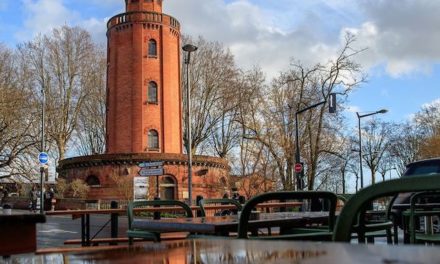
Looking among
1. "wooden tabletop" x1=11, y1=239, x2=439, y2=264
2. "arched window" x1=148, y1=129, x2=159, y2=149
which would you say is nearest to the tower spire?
"arched window" x1=148, y1=129, x2=159, y2=149

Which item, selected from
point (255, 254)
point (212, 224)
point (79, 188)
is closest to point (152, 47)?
point (79, 188)

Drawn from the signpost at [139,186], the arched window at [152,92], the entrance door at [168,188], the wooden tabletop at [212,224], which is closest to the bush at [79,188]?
the entrance door at [168,188]

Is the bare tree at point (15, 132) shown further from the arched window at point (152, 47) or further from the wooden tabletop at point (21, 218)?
the wooden tabletop at point (21, 218)

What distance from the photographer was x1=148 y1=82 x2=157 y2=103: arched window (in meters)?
44.1

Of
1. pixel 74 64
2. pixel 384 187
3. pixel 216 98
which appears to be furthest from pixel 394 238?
pixel 74 64

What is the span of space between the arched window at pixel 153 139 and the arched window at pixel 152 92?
2.42 m

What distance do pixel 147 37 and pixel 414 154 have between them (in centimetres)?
3199

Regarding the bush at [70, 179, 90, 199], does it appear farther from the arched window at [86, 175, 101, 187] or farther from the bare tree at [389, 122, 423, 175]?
the bare tree at [389, 122, 423, 175]

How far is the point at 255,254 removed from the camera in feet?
5.07

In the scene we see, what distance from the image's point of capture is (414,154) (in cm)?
5891

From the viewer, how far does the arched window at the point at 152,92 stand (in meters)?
44.1

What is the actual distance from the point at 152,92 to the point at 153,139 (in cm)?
378

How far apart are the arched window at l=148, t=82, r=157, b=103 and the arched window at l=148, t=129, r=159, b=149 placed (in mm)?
2421

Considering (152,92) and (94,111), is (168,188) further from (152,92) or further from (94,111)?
(94,111)
